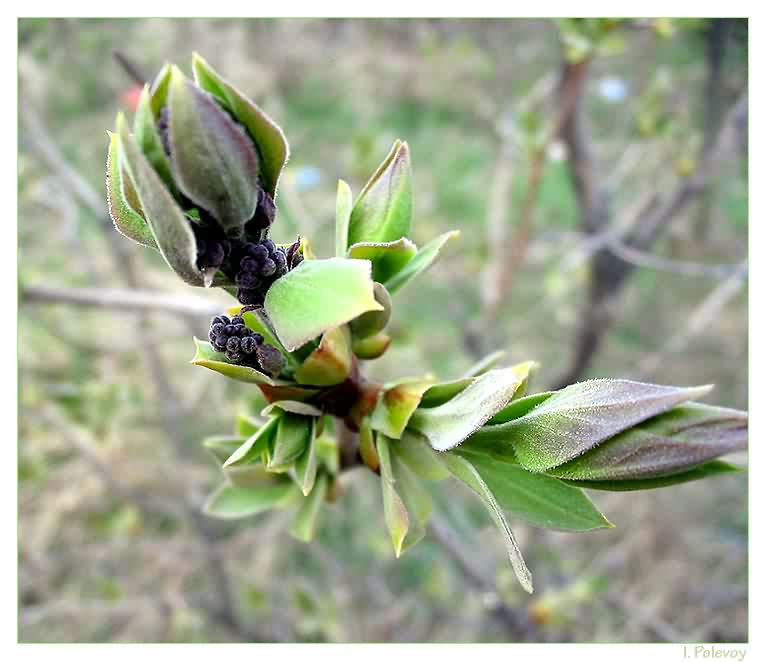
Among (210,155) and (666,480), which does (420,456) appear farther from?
(210,155)

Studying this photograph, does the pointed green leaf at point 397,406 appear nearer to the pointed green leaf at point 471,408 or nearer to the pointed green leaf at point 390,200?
the pointed green leaf at point 471,408

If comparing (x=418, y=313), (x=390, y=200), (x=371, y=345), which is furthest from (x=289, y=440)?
(x=418, y=313)

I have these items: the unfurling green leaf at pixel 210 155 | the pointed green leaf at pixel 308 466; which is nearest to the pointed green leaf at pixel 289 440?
the pointed green leaf at pixel 308 466

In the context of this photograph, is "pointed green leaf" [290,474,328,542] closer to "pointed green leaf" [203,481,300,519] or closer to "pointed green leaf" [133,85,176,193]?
"pointed green leaf" [203,481,300,519]

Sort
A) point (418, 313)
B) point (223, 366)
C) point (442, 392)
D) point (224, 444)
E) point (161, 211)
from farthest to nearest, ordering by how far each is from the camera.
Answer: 1. point (418, 313)
2. point (224, 444)
3. point (442, 392)
4. point (223, 366)
5. point (161, 211)

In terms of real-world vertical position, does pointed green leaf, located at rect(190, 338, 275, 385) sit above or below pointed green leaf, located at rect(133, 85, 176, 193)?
below

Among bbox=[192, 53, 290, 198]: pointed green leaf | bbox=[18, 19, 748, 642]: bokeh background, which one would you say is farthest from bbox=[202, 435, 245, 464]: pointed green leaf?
bbox=[18, 19, 748, 642]: bokeh background

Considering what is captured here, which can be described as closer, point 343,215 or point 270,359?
point 270,359
